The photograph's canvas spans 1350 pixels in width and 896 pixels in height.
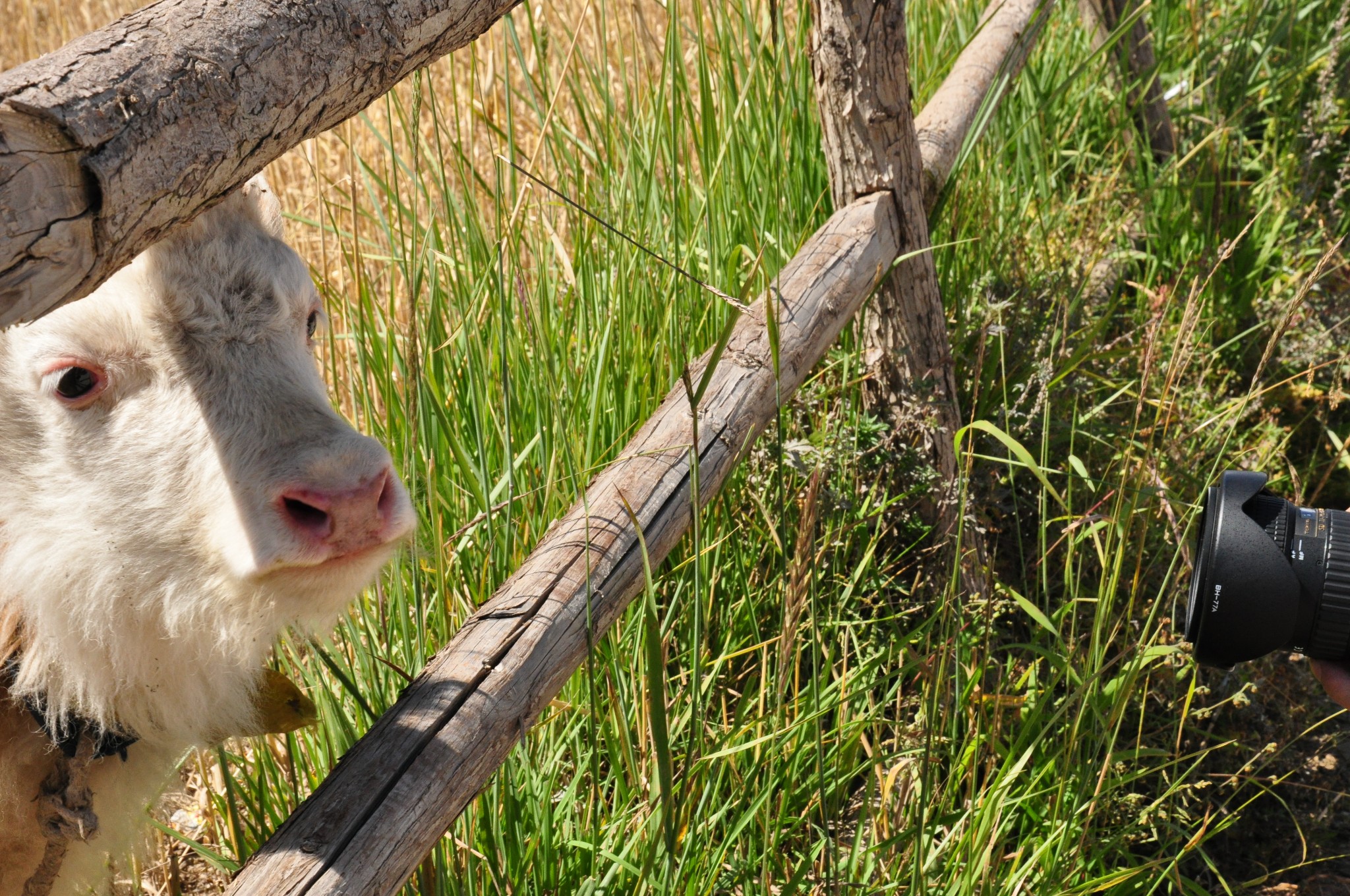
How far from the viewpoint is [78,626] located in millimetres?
1680

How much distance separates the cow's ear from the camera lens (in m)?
1.65

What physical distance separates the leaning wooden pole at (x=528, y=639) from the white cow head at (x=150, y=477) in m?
0.24

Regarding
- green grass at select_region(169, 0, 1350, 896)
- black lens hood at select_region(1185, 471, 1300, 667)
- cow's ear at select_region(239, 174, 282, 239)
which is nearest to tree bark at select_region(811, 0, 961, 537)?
green grass at select_region(169, 0, 1350, 896)

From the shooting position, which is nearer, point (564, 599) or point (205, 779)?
point (564, 599)

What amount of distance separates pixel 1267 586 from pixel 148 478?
1.69 metres

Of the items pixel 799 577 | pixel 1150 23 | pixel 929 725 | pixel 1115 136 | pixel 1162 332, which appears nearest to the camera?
pixel 799 577

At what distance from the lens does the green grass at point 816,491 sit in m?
1.95

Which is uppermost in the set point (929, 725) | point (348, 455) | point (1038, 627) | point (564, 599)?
point (348, 455)

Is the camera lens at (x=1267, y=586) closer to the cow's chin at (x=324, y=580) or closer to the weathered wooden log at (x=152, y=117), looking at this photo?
the cow's chin at (x=324, y=580)

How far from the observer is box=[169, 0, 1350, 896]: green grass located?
1949 mm

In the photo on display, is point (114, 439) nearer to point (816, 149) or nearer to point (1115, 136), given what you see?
point (816, 149)

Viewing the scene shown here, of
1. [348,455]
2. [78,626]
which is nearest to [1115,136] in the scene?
[348,455]

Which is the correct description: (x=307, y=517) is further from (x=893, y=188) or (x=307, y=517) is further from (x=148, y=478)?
(x=893, y=188)

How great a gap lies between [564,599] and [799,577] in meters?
0.35
